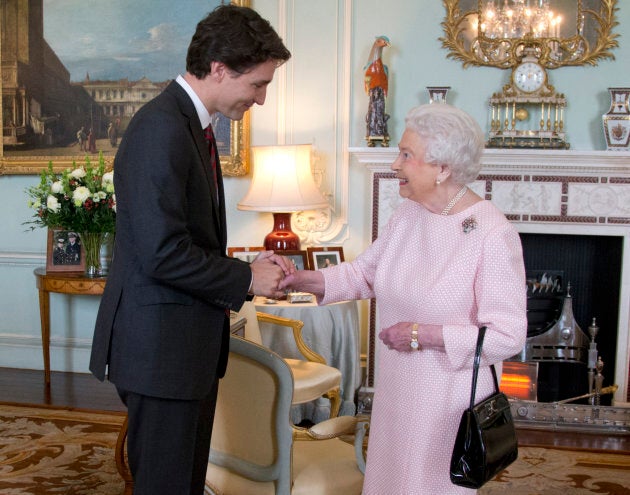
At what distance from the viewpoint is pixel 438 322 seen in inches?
83.3

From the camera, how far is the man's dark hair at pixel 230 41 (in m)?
2.03

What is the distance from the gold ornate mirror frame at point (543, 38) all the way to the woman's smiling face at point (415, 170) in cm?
312

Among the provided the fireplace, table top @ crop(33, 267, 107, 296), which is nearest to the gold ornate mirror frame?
the fireplace

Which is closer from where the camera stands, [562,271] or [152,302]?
[152,302]

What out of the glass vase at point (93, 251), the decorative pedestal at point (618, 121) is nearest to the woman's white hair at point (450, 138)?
the decorative pedestal at point (618, 121)

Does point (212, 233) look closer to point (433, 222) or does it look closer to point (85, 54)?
point (433, 222)

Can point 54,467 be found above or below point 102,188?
below

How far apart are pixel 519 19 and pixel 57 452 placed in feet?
12.7

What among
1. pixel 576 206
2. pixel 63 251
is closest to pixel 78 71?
pixel 63 251

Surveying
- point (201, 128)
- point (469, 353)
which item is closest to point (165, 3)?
point (201, 128)

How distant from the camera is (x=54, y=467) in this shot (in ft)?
12.4

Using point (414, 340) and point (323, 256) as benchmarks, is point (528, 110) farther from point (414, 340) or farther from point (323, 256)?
point (414, 340)

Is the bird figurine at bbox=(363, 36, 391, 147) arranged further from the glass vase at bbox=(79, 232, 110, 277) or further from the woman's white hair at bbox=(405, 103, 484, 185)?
the woman's white hair at bbox=(405, 103, 484, 185)

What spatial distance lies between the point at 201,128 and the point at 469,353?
3.07 ft
